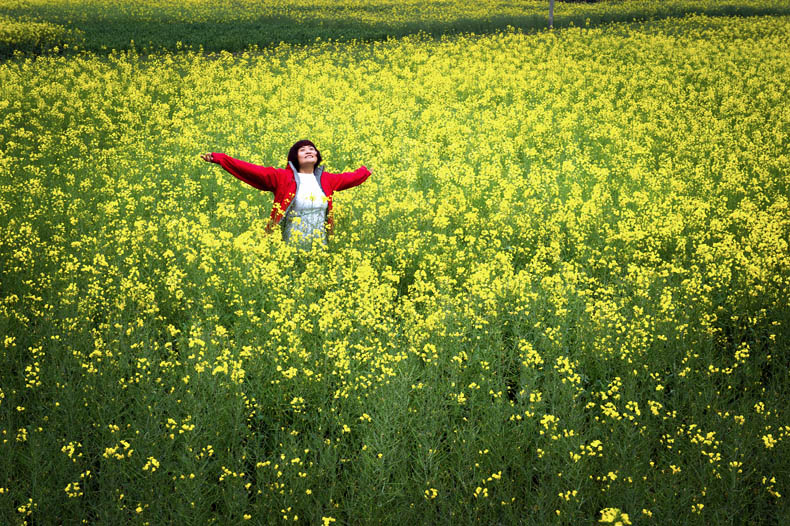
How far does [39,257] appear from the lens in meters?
6.43

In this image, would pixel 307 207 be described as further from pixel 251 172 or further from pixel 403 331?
pixel 403 331

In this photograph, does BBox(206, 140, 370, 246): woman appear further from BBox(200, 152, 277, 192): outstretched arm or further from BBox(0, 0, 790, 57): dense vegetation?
BBox(0, 0, 790, 57): dense vegetation

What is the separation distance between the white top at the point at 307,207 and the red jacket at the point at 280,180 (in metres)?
0.08

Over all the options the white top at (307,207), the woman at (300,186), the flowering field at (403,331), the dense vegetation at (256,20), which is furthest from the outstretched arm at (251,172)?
the dense vegetation at (256,20)

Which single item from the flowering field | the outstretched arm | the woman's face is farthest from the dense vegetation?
the woman's face

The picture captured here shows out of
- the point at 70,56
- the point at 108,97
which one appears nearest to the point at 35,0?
the point at 70,56

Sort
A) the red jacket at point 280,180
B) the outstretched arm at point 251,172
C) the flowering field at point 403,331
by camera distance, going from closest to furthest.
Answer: the flowering field at point 403,331, the outstretched arm at point 251,172, the red jacket at point 280,180

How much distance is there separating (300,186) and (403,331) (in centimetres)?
272

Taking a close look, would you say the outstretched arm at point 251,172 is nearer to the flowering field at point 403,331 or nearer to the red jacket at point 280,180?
the red jacket at point 280,180

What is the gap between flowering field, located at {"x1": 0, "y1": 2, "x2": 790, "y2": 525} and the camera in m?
3.76

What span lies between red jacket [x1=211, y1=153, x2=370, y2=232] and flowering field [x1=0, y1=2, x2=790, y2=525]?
36cm

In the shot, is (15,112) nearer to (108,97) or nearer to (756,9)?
(108,97)

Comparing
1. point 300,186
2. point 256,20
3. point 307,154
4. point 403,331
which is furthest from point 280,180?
point 256,20

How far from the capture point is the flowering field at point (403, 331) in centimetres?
376
